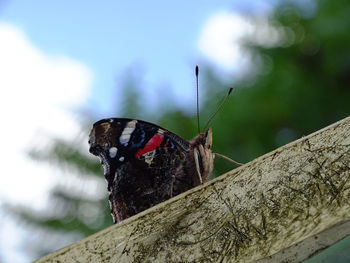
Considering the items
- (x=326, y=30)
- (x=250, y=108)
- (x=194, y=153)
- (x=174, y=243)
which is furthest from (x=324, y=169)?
(x=326, y=30)

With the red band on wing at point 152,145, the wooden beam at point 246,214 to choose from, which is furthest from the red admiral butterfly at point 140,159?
the wooden beam at point 246,214

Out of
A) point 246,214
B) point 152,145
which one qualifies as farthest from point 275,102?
point 246,214

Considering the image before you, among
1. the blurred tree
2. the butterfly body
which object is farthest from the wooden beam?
the blurred tree

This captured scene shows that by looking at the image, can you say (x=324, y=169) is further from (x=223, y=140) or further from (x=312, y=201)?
(x=223, y=140)

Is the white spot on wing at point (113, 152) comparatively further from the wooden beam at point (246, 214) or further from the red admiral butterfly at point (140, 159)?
the wooden beam at point (246, 214)

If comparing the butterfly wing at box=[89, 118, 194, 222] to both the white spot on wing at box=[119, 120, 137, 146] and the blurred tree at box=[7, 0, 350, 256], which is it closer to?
the white spot on wing at box=[119, 120, 137, 146]

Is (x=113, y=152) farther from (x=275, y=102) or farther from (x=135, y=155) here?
(x=275, y=102)
